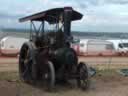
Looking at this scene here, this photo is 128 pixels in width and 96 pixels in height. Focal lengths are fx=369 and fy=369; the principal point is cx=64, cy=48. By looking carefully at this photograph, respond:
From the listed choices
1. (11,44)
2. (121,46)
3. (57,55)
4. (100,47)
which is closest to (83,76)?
(57,55)

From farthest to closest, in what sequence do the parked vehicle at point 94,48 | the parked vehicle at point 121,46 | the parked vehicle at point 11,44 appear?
the parked vehicle at point 121,46, the parked vehicle at point 94,48, the parked vehicle at point 11,44

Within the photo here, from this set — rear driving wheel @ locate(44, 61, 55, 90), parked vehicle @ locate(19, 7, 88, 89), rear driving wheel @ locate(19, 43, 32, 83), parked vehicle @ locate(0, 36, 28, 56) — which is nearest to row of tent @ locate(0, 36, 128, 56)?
parked vehicle @ locate(0, 36, 28, 56)

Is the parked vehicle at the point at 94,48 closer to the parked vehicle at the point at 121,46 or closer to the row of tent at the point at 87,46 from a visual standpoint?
the row of tent at the point at 87,46

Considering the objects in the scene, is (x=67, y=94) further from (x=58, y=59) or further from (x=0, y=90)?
(x=0, y=90)

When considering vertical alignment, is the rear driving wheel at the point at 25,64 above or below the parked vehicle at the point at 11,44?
above

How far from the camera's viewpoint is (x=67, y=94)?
1309 centimetres

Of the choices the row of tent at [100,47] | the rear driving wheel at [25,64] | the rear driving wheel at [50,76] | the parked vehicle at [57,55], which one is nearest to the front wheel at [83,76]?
the parked vehicle at [57,55]

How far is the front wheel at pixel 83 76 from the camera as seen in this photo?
46.9 feet

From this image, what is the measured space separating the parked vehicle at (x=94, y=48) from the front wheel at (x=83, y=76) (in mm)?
33758

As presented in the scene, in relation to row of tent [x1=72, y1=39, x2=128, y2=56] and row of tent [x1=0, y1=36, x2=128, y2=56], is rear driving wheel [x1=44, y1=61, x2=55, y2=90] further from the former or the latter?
row of tent [x1=72, y1=39, x2=128, y2=56]

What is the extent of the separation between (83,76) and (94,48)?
3752cm

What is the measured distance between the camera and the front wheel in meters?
14.3

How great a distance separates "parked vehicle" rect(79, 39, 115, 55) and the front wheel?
3376 centimetres

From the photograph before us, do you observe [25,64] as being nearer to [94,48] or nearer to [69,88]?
[69,88]
